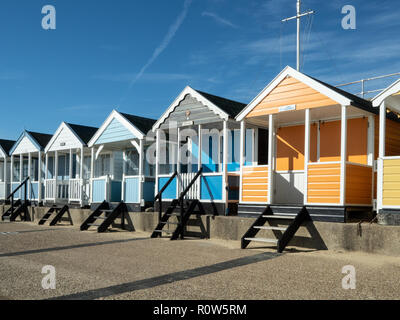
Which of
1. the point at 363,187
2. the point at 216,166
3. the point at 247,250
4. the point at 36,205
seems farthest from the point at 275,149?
the point at 36,205

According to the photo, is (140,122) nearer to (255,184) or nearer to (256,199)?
(255,184)

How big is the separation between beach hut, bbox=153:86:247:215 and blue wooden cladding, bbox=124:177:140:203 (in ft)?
3.93

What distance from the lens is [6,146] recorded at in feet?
78.2

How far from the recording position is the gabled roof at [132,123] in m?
14.9

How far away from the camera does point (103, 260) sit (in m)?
8.13

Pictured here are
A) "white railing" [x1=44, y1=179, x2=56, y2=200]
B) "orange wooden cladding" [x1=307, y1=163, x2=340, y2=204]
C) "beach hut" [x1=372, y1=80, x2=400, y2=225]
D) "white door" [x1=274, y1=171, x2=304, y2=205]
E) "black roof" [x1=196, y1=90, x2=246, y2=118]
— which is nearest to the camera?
"beach hut" [x1=372, y1=80, x2=400, y2=225]

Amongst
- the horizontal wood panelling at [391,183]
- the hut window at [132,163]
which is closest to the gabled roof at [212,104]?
the hut window at [132,163]

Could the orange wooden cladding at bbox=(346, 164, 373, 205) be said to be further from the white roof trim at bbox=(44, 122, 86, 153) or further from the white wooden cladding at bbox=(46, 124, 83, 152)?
the white wooden cladding at bbox=(46, 124, 83, 152)

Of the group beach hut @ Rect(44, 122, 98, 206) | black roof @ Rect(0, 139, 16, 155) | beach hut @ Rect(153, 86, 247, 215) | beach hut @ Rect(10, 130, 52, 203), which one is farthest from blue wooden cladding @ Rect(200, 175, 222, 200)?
black roof @ Rect(0, 139, 16, 155)

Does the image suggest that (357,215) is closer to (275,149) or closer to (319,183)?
(319,183)

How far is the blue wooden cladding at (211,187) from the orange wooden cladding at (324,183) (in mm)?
2920

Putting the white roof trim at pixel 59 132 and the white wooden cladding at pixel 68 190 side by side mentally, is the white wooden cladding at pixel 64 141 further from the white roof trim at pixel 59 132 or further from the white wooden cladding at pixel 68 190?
the white wooden cladding at pixel 68 190

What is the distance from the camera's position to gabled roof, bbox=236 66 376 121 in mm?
9586

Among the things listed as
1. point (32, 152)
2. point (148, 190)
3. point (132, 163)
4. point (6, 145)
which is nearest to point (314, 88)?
point (148, 190)
